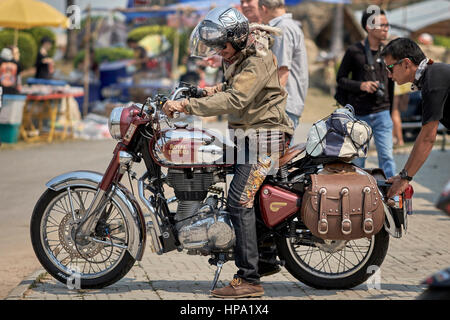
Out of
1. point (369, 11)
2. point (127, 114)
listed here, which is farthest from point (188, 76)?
point (127, 114)

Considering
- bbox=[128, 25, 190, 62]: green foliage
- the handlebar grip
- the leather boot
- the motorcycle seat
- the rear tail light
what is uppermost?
bbox=[128, 25, 190, 62]: green foliage

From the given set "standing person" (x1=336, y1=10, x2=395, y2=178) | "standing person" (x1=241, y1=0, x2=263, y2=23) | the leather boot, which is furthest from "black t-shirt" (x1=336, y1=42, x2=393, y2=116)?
the leather boot

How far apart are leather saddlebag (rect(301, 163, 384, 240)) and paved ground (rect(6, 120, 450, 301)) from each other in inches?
20.0

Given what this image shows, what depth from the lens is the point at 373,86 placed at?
7434 millimetres

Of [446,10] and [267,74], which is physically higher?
[446,10]

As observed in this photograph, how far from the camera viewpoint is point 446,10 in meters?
33.8

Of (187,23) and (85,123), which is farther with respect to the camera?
(187,23)

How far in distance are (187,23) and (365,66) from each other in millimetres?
14410

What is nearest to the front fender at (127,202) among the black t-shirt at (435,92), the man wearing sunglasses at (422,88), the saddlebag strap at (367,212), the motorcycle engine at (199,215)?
the motorcycle engine at (199,215)

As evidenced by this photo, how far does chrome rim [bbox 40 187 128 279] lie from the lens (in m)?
5.40

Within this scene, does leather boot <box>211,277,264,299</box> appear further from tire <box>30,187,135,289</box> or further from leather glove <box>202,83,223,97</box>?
leather glove <box>202,83,223,97</box>

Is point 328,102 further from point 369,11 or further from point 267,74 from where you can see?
point 267,74
